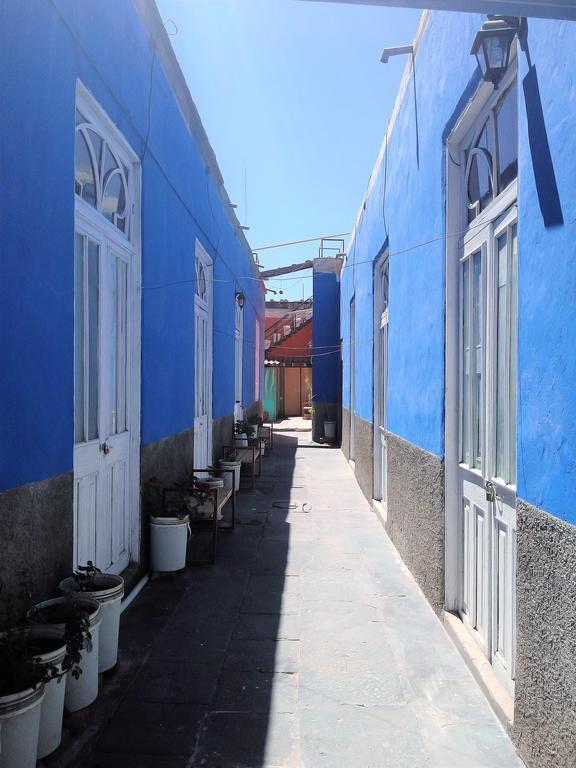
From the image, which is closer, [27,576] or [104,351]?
[27,576]

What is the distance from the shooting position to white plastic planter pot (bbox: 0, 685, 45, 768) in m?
2.00

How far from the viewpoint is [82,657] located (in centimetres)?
271

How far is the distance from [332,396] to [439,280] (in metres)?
12.0

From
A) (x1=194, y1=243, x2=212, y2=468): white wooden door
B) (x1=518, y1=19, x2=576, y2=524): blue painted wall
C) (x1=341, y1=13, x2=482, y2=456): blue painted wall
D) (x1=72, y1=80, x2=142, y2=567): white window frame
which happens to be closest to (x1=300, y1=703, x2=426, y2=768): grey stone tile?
(x1=518, y1=19, x2=576, y2=524): blue painted wall

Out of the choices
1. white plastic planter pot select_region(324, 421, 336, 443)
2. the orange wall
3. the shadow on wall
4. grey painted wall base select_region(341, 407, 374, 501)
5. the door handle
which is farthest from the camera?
the orange wall

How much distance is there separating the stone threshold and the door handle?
0.85 m

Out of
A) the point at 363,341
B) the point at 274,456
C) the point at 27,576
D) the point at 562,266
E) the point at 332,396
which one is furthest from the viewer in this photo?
the point at 332,396

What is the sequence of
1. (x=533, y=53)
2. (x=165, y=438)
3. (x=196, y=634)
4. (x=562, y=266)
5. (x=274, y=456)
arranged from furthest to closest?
(x=274, y=456) < (x=165, y=438) < (x=196, y=634) < (x=533, y=53) < (x=562, y=266)

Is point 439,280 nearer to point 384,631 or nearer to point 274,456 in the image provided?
point 384,631

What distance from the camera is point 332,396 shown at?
1589 centimetres

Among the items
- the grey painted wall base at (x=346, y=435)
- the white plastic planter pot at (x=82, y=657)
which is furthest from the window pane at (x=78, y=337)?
the grey painted wall base at (x=346, y=435)

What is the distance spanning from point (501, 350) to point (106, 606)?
231cm

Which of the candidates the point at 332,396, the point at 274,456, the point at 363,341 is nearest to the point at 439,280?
the point at 363,341

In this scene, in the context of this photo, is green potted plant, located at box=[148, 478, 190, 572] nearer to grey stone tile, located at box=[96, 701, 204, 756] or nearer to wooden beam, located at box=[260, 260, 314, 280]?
grey stone tile, located at box=[96, 701, 204, 756]
